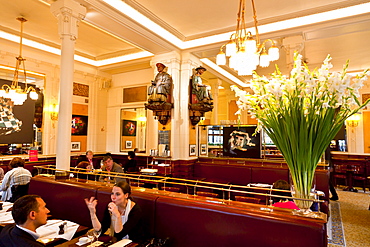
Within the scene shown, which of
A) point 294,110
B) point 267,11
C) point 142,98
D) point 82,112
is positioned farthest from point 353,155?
point 82,112

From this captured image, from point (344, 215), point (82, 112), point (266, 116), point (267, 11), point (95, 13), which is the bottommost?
point (344, 215)

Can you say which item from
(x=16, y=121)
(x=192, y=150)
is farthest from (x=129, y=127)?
(x=16, y=121)

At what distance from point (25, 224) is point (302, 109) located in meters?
2.20

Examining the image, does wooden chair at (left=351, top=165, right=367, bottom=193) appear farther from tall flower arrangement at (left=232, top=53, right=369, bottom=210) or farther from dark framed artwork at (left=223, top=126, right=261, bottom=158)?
tall flower arrangement at (left=232, top=53, right=369, bottom=210)

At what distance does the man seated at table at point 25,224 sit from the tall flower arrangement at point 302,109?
182cm

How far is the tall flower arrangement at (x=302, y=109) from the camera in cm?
140

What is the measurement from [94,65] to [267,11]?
616 centimetres

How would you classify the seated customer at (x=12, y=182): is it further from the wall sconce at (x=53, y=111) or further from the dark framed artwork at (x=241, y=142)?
the dark framed artwork at (x=241, y=142)

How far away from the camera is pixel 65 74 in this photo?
414 cm

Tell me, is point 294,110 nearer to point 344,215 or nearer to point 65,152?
point 65,152

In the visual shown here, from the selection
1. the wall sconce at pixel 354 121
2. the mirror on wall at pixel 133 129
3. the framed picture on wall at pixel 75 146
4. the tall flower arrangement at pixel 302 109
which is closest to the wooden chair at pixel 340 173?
the wall sconce at pixel 354 121

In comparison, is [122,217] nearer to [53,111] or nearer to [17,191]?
[17,191]

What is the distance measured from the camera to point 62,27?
13.6 feet

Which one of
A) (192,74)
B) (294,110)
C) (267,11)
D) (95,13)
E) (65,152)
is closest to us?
(294,110)
